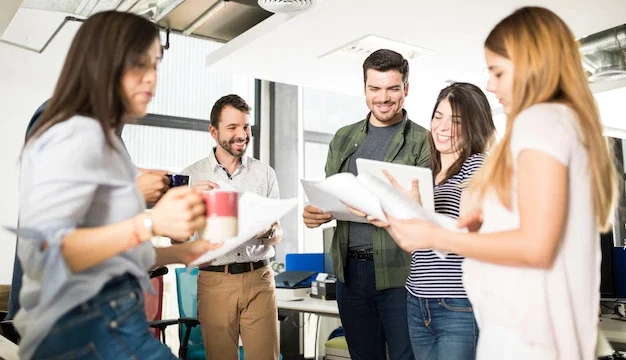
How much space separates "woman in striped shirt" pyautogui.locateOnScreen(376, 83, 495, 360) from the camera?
1646mm

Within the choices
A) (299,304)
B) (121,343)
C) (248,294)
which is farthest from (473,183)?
(299,304)

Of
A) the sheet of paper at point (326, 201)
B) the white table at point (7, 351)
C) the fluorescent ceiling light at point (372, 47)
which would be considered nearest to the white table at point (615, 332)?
the sheet of paper at point (326, 201)

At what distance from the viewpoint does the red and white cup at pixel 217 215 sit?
111 centimetres

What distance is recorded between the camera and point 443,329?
5.49ft

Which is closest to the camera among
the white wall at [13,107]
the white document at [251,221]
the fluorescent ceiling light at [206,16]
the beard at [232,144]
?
the white document at [251,221]

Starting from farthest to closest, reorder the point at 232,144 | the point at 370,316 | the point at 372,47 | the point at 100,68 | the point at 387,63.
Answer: the point at 372,47 → the point at 232,144 → the point at 387,63 → the point at 370,316 → the point at 100,68

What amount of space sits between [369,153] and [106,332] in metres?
1.62

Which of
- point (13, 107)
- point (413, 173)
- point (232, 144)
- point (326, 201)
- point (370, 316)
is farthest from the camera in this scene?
point (13, 107)

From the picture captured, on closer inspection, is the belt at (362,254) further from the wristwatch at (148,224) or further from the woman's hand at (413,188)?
the wristwatch at (148,224)

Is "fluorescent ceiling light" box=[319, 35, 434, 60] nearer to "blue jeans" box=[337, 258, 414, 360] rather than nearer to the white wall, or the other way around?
the white wall

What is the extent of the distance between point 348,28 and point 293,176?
6.48 ft

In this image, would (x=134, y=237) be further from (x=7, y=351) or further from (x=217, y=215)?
(x=7, y=351)

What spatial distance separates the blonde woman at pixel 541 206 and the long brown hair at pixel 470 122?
0.58 meters

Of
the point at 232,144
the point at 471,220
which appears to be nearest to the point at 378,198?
the point at 471,220
